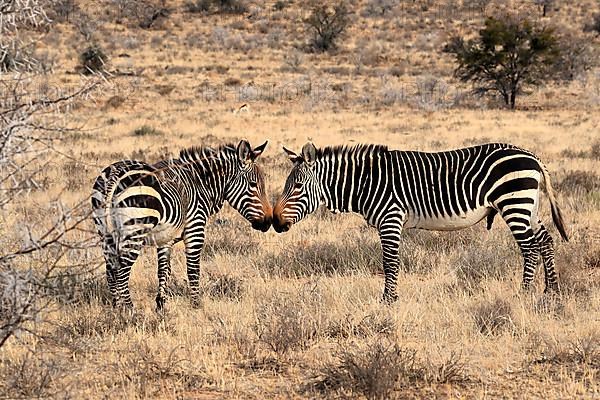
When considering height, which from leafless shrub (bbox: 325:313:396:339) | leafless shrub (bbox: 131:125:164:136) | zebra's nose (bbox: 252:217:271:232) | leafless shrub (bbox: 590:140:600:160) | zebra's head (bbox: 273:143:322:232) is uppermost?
zebra's head (bbox: 273:143:322:232)

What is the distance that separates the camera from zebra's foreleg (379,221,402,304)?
7547 millimetres

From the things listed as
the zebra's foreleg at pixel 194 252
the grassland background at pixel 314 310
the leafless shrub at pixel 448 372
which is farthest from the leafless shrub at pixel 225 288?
the leafless shrub at pixel 448 372

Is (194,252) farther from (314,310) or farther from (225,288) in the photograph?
(314,310)

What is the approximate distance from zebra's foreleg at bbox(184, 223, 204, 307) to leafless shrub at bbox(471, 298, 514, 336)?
8.40 ft

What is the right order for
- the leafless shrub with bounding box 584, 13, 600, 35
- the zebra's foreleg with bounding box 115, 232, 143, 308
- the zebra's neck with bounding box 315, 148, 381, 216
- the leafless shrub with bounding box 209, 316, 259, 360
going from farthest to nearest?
1. the leafless shrub with bounding box 584, 13, 600, 35
2. the zebra's neck with bounding box 315, 148, 381, 216
3. the zebra's foreleg with bounding box 115, 232, 143, 308
4. the leafless shrub with bounding box 209, 316, 259, 360

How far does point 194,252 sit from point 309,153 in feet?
4.88

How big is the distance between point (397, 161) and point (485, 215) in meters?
1.03

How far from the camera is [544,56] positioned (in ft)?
99.7

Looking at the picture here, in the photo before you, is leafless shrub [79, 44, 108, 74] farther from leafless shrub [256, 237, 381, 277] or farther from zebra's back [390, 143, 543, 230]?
zebra's back [390, 143, 543, 230]

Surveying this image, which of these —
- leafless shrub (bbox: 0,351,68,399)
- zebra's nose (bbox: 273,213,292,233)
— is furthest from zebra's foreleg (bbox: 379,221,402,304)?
leafless shrub (bbox: 0,351,68,399)

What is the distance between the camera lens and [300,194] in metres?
7.80

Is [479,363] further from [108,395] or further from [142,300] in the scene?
[142,300]

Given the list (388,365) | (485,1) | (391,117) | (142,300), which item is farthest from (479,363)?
(485,1)

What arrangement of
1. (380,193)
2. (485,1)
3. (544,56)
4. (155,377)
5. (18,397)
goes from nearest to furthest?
1. (18,397)
2. (155,377)
3. (380,193)
4. (544,56)
5. (485,1)
